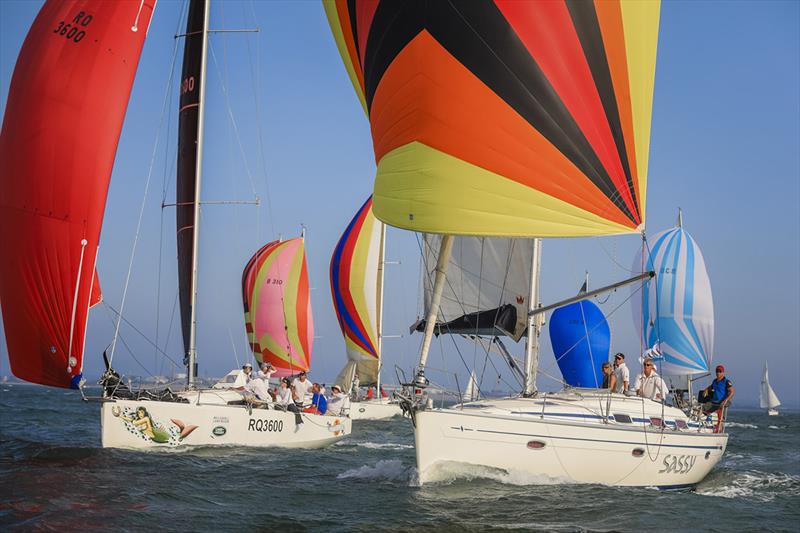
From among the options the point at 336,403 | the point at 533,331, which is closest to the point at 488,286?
the point at 533,331

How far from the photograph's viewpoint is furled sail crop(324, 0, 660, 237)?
10.4 metres

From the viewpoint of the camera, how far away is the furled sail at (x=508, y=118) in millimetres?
10352

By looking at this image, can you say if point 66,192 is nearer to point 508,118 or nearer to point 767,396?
point 508,118

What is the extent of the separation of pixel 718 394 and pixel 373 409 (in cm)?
1757

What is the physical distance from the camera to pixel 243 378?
1792 centimetres

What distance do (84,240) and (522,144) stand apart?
7969mm

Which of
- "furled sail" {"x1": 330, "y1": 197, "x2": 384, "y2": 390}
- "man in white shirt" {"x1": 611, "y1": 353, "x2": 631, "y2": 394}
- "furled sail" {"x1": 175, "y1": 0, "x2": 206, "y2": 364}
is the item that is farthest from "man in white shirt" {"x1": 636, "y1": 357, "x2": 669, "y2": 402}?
"furled sail" {"x1": 330, "y1": 197, "x2": 384, "y2": 390}

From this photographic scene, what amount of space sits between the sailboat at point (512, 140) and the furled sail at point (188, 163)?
910 cm

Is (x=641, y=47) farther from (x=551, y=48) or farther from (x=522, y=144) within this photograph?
(x=522, y=144)

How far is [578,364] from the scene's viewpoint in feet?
64.3

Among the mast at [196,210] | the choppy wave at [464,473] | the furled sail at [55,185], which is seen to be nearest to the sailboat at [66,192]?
the furled sail at [55,185]

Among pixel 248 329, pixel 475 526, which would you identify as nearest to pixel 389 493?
pixel 475 526

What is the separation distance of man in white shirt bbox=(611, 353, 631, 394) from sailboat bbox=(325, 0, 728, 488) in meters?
2.45

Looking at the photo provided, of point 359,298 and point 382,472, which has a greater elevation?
point 359,298
